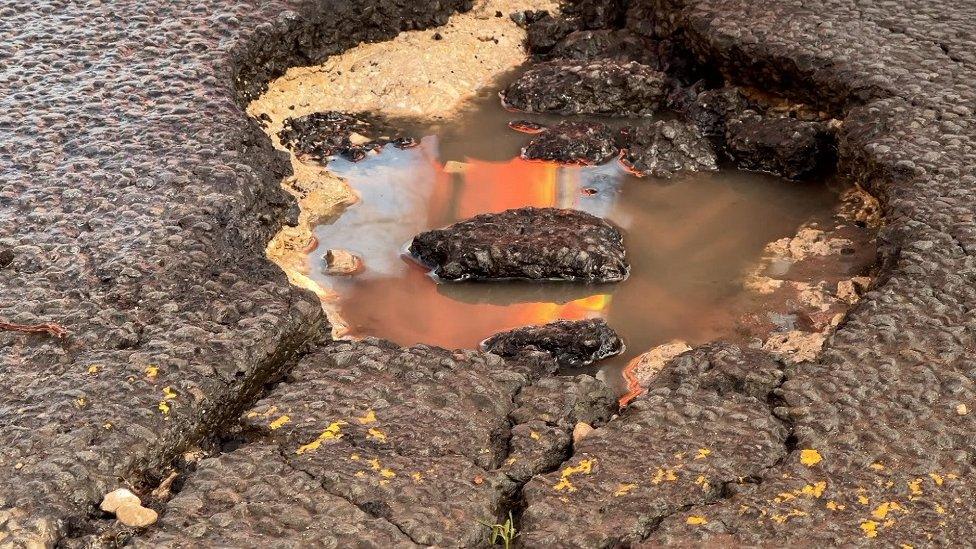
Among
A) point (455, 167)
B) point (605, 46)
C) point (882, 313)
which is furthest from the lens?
point (605, 46)

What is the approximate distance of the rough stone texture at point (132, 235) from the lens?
249 cm

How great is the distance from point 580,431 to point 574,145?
189 centimetres

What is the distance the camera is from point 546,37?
16.6ft

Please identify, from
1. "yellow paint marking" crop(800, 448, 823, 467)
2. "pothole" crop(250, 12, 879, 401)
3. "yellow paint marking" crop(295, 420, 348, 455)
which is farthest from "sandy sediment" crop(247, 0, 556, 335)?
"yellow paint marking" crop(800, 448, 823, 467)

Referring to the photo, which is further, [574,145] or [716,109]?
[716,109]

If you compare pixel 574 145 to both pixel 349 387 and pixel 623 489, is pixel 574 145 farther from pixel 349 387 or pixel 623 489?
pixel 623 489

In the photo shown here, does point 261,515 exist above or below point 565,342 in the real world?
above

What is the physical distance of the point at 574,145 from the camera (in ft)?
14.0

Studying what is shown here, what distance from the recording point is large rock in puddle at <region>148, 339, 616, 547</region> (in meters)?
2.31

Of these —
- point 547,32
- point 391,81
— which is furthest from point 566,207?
point 547,32

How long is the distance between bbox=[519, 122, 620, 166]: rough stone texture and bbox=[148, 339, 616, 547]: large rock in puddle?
4.92 feet

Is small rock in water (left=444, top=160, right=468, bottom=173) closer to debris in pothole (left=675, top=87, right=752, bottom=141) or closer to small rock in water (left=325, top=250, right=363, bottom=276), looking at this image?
small rock in water (left=325, top=250, right=363, bottom=276)

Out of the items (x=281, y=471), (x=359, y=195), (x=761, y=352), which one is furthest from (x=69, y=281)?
(x=761, y=352)

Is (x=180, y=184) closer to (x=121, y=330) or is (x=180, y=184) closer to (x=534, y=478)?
(x=121, y=330)
